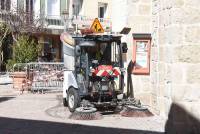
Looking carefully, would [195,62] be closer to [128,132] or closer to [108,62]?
[128,132]

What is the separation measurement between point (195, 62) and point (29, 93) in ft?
47.9

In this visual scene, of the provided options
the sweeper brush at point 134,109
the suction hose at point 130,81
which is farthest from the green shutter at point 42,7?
the sweeper brush at point 134,109

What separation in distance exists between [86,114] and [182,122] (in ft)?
21.8

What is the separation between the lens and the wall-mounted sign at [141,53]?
14.3 m

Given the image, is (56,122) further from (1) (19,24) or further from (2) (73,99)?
(1) (19,24)

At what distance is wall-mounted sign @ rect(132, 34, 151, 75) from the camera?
14.3 meters

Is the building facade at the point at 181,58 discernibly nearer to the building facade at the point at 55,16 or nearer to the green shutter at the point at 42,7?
the building facade at the point at 55,16

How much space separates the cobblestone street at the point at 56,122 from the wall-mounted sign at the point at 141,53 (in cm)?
200

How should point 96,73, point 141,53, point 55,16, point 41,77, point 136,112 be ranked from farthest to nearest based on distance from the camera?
1. point 55,16
2. point 41,77
3. point 141,53
4. point 96,73
5. point 136,112

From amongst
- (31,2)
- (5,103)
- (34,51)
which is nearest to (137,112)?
(5,103)

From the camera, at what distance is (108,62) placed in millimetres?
14047

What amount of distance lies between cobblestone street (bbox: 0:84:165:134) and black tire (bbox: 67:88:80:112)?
0.22 m

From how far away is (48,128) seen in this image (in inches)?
432

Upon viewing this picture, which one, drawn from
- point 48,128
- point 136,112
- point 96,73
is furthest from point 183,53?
point 96,73
